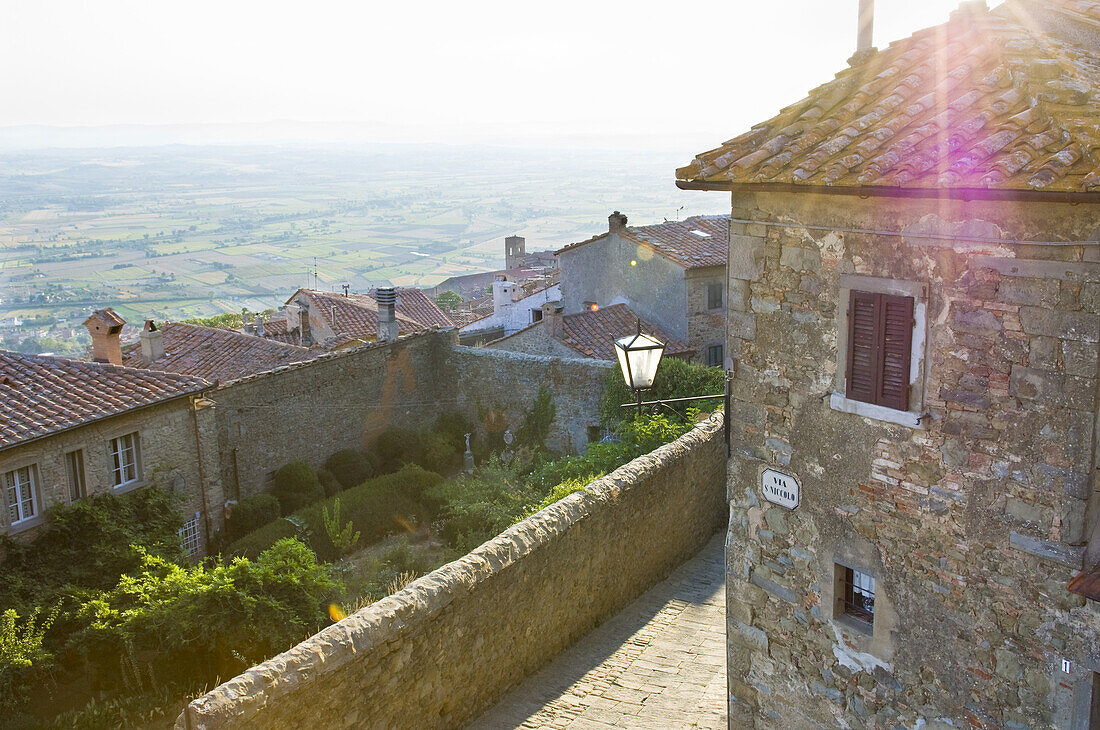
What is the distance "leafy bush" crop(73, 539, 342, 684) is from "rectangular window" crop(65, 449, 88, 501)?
277 centimetres

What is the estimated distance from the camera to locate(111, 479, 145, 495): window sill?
16516 mm

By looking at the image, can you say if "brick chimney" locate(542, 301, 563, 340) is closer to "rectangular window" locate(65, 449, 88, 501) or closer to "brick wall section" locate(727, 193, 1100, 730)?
"rectangular window" locate(65, 449, 88, 501)

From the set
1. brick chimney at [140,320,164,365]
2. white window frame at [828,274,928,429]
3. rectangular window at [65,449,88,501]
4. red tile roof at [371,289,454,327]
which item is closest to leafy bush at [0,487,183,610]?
rectangular window at [65,449,88,501]

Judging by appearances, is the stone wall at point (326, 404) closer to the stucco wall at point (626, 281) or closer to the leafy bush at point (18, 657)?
the stucco wall at point (626, 281)

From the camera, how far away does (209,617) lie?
12.0 meters

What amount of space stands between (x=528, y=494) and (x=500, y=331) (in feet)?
60.5

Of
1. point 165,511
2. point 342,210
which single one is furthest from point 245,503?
point 342,210

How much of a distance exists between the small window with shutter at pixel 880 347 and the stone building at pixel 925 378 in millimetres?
15

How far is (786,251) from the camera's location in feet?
22.2

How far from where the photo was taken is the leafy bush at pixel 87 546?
1408 cm

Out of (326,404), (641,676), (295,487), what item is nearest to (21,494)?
(295,487)

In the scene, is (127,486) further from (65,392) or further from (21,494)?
(21,494)

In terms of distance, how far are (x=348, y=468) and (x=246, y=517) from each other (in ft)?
11.9

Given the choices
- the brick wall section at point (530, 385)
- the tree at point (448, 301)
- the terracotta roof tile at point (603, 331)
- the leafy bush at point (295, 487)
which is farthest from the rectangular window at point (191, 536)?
the tree at point (448, 301)
